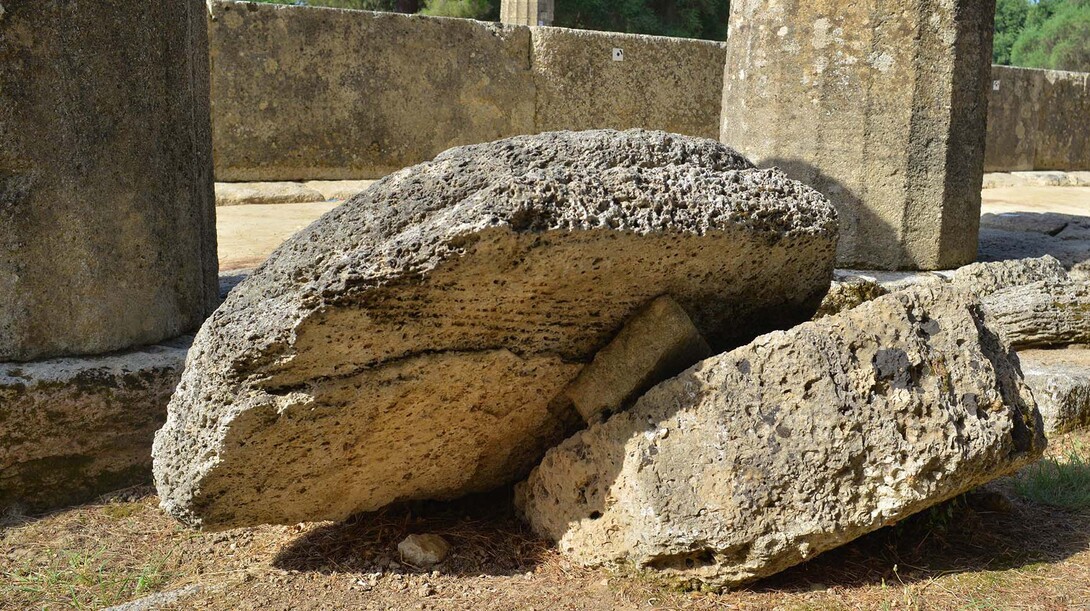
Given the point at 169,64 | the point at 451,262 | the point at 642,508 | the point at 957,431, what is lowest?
the point at 642,508

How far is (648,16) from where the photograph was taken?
2028cm

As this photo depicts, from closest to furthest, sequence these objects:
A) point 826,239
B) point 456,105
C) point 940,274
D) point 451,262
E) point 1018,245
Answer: point 451,262 < point 826,239 < point 940,274 < point 1018,245 < point 456,105

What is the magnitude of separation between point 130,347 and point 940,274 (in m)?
3.55

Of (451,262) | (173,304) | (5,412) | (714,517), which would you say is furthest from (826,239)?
(5,412)

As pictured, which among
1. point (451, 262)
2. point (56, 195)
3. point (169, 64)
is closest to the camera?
point (451, 262)

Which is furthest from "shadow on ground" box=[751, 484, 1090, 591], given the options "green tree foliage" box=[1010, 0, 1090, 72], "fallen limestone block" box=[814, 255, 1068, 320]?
"green tree foliage" box=[1010, 0, 1090, 72]

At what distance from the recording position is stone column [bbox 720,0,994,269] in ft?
15.3

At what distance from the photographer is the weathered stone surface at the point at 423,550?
2596 mm

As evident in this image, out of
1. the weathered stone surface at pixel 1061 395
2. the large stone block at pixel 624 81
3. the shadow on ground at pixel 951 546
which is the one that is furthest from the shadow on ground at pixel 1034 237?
the large stone block at pixel 624 81

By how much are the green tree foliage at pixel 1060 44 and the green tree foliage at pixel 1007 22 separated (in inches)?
162

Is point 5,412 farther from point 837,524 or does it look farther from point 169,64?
point 837,524

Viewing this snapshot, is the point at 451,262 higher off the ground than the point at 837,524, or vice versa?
the point at 451,262

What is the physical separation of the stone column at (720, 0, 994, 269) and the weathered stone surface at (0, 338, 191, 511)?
9.77ft

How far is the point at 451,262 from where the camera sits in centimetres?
219
